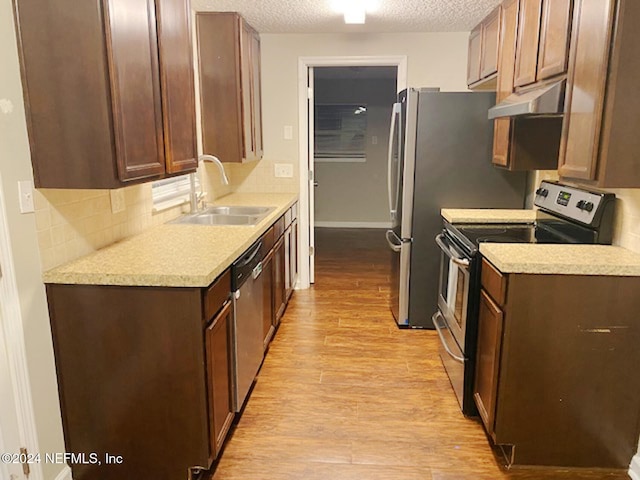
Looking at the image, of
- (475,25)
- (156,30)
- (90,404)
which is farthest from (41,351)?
(475,25)

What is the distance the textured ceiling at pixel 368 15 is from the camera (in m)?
3.12

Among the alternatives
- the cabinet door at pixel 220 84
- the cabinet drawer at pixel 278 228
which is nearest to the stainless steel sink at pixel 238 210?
the cabinet drawer at pixel 278 228

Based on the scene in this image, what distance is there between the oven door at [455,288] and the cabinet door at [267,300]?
107cm

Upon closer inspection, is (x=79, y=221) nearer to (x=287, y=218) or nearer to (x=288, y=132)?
(x=287, y=218)

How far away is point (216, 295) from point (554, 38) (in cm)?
192

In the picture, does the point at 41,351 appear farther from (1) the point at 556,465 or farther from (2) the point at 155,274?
(1) the point at 556,465

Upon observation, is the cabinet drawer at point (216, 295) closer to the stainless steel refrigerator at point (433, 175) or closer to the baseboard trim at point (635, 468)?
the stainless steel refrigerator at point (433, 175)

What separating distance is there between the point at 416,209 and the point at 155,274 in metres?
2.08

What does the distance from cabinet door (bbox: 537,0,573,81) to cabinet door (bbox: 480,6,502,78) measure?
759 millimetres

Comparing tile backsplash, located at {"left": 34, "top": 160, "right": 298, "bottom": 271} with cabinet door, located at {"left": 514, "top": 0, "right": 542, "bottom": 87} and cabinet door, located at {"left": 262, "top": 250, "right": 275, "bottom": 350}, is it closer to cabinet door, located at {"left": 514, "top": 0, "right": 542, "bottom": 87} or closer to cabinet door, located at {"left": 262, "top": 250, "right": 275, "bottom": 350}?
cabinet door, located at {"left": 262, "top": 250, "right": 275, "bottom": 350}

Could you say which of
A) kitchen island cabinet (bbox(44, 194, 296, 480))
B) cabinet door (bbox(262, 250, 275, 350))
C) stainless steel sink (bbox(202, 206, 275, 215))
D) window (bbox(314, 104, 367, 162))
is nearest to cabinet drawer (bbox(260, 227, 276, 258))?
cabinet door (bbox(262, 250, 275, 350))

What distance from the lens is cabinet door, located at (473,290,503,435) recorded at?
1994 mm

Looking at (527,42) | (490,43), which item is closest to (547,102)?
(527,42)

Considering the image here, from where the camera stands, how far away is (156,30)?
194cm
